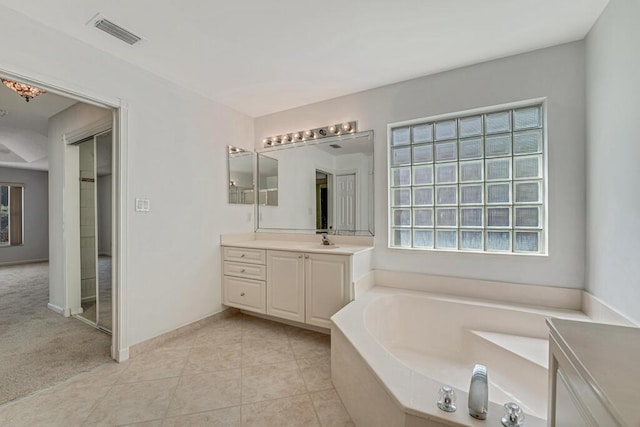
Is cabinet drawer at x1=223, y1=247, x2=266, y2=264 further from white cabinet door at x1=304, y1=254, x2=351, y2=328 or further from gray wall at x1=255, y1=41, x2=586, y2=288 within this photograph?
gray wall at x1=255, y1=41, x2=586, y2=288

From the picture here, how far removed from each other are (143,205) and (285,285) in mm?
1431

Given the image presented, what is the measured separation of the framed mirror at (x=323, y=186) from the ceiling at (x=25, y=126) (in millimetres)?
2255

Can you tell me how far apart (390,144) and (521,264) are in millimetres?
1529

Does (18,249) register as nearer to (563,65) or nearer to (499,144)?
(499,144)

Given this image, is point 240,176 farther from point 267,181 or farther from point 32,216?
point 32,216

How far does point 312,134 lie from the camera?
3152mm

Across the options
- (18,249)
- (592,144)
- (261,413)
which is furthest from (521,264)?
(18,249)

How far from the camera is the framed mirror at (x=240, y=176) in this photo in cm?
324

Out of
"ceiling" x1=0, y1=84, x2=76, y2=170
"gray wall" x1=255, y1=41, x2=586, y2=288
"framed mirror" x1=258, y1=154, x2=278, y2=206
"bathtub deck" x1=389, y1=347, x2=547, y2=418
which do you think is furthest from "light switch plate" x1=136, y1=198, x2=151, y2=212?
"bathtub deck" x1=389, y1=347, x2=547, y2=418

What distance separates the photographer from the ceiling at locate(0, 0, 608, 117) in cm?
169

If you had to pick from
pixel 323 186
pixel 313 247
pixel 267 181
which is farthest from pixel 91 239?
pixel 323 186

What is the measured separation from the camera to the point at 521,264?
87.5 inches

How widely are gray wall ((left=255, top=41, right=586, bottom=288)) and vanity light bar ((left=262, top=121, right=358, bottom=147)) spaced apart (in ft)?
0.44

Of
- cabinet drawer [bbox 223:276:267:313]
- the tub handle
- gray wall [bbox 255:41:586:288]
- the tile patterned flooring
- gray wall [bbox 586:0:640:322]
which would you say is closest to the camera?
the tub handle
